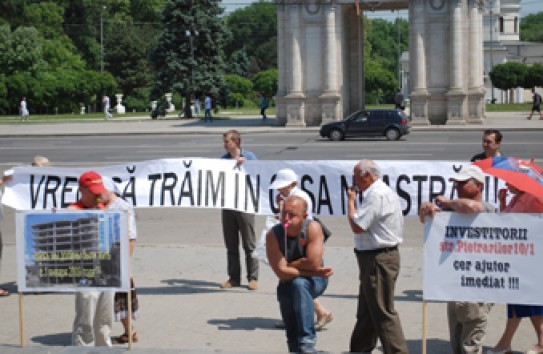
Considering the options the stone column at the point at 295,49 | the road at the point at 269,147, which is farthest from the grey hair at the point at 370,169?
the stone column at the point at 295,49

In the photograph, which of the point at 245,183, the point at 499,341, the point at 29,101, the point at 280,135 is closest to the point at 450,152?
the point at 280,135

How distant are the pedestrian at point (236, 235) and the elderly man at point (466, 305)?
3.73 metres

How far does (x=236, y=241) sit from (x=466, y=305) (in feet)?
13.7

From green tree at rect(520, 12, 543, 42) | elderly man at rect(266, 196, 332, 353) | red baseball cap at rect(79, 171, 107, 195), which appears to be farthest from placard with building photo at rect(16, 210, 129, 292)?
green tree at rect(520, 12, 543, 42)

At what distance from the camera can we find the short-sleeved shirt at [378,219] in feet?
26.3

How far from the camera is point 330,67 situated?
4812cm

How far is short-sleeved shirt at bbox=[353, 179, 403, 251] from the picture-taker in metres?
8.01

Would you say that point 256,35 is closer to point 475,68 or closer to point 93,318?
point 475,68

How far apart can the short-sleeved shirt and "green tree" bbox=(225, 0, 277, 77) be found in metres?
122

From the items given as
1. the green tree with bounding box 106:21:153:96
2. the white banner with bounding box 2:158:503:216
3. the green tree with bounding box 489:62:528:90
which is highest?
the green tree with bounding box 106:21:153:96

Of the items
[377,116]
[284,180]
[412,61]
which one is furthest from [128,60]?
[284,180]

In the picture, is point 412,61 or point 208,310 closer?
point 208,310

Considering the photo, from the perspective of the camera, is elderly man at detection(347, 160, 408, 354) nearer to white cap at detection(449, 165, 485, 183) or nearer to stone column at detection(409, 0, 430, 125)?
white cap at detection(449, 165, 485, 183)

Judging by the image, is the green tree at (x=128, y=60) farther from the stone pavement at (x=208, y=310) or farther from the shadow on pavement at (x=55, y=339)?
the shadow on pavement at (x=55, y=339)
